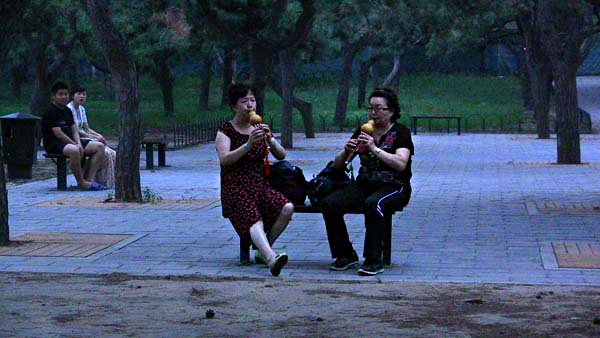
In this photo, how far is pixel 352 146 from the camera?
9102 millimetres

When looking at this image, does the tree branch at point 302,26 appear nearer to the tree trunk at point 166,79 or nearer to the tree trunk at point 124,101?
the tree trunk at point 124,101

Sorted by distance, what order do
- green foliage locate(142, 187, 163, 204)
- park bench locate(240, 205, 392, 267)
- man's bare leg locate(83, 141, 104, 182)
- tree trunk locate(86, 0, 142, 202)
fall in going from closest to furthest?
park bench locate(240, 205, 392, 267) < tree trunk locate(86, 0, 142, 202) < green foliage locate(142, 187, 163, 204) < man's bare leg locate(83, 141, 104, 182)

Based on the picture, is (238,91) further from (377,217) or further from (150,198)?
(150,198)

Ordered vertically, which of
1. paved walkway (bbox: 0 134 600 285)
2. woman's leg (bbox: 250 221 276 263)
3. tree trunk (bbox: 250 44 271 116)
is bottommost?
paved walkway (bbox: 0 134 600 285)

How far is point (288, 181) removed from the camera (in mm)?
9883

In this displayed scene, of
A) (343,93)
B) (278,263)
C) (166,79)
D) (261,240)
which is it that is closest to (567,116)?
(261,240)

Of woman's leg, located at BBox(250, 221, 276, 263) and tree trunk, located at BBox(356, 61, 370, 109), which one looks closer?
woman's leg, located at BBox(250, 221, 276, 263)

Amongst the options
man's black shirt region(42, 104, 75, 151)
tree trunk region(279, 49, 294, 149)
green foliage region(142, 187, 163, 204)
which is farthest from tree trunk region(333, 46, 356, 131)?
green foliage region(142, 187, 163, 204)

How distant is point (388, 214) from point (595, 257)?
1.89 m

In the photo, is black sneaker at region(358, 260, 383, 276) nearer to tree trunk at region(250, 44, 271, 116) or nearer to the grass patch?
tree trunk at region(250, 44, 271, 116)

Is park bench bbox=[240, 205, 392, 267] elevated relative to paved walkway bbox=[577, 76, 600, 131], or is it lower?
lower

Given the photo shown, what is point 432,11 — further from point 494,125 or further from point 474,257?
point 474,257

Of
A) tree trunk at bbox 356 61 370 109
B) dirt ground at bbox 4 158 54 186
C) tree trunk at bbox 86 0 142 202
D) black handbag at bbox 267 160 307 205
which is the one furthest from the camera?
tree trunk at bbox 356 61 370 109

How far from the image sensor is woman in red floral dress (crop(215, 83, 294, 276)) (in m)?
9.52
